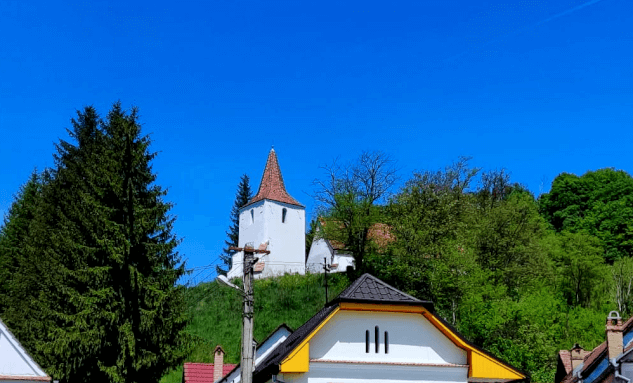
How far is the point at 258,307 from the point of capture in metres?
56.9

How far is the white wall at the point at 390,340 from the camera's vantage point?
73.0 ft

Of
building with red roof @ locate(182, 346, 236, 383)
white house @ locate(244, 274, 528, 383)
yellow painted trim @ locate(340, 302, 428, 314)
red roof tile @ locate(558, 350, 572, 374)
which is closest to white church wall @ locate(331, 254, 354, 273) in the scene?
building with red roof @ locate(182, 346, 236, 383)

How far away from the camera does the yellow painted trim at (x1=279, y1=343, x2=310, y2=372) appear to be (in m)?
21.2

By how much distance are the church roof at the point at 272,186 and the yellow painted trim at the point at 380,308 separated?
44.4 metres

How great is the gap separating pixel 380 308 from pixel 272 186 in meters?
46.2

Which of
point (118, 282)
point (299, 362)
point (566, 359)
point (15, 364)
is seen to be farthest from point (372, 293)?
point (15, 364)

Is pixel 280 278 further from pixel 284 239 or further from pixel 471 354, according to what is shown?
pixel 471 354

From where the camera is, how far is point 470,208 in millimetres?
53594

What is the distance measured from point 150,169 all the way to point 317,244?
43617mm

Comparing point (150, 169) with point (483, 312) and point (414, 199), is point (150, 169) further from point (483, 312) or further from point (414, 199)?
point (414, 199)

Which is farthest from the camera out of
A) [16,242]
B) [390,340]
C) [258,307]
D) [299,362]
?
[258,307]

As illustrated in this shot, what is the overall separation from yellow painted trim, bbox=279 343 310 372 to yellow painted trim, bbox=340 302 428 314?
66.4 inches

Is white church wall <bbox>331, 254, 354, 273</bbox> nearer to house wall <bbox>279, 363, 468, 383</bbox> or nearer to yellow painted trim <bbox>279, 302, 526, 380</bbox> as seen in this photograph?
yellow painted trim <bbox>279, 302, 526, 380</bbox>

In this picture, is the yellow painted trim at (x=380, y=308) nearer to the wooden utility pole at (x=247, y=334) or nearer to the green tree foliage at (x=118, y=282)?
the wooden utility pole at (x=247, y=334)
